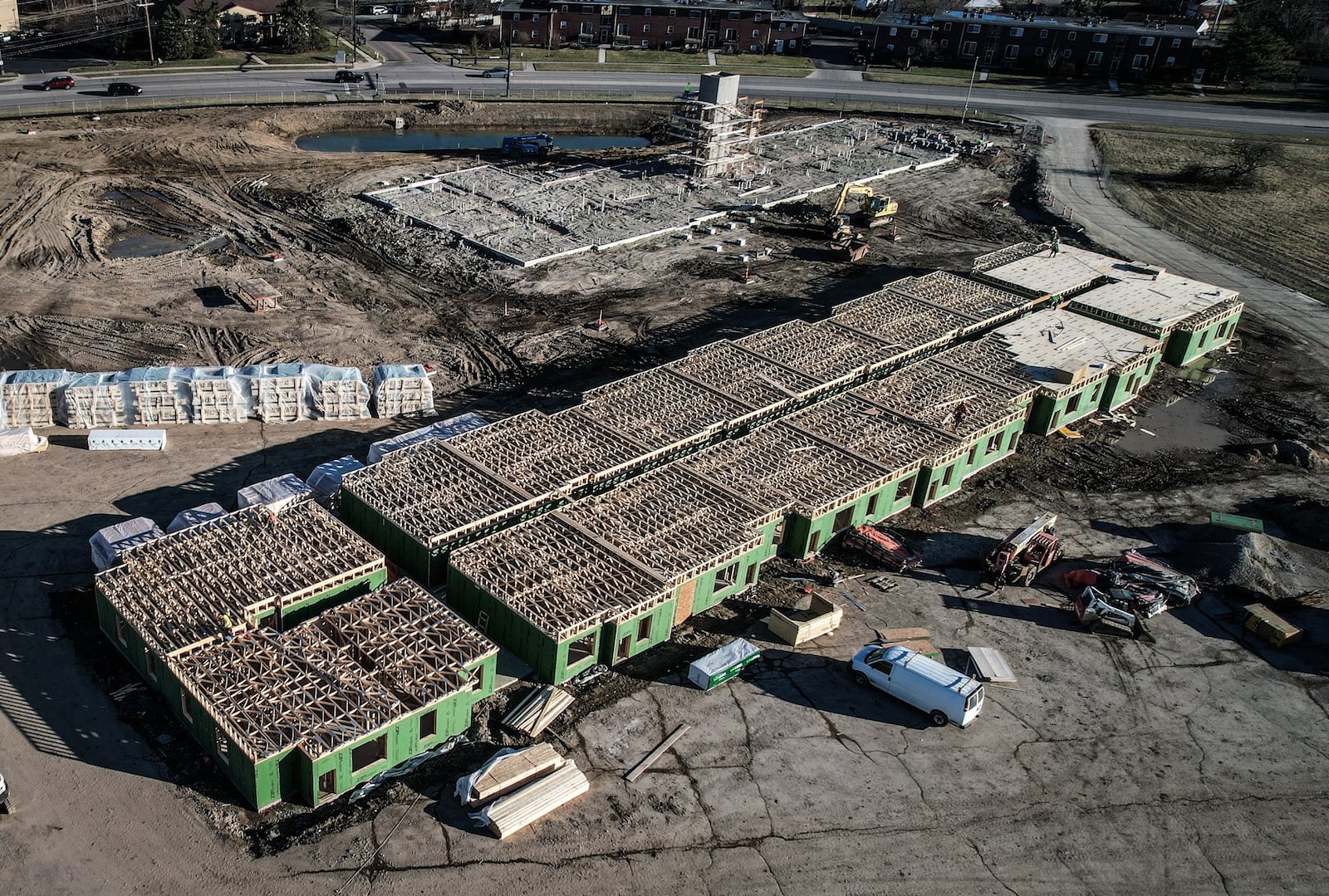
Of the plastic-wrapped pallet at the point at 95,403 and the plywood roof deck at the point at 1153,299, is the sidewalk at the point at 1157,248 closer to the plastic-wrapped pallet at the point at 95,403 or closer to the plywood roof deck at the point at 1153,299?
the plywood roof deck at the point at 1153,299

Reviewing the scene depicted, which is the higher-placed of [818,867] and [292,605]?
[292,605]

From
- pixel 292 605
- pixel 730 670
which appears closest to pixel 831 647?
pixel 730 670

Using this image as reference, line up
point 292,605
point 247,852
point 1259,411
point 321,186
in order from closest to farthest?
1. point 247,852
2. point 292,605
3. point 1259,411
4. point 321,186

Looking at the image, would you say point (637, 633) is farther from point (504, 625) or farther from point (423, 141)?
point (423, 141)

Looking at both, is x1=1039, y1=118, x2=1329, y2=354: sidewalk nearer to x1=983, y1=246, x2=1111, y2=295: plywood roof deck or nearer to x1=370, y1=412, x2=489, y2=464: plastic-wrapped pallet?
x1=983, y1=246, x2=1111, y2=295: plywood roof deck

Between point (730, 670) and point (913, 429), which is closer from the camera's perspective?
point (730, 670)

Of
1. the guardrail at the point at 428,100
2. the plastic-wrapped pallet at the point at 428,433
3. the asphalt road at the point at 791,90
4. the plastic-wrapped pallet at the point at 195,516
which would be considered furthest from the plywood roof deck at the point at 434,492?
the asphalt road at the point at 791,90

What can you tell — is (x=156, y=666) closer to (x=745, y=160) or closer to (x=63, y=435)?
(x=63, y=435)
